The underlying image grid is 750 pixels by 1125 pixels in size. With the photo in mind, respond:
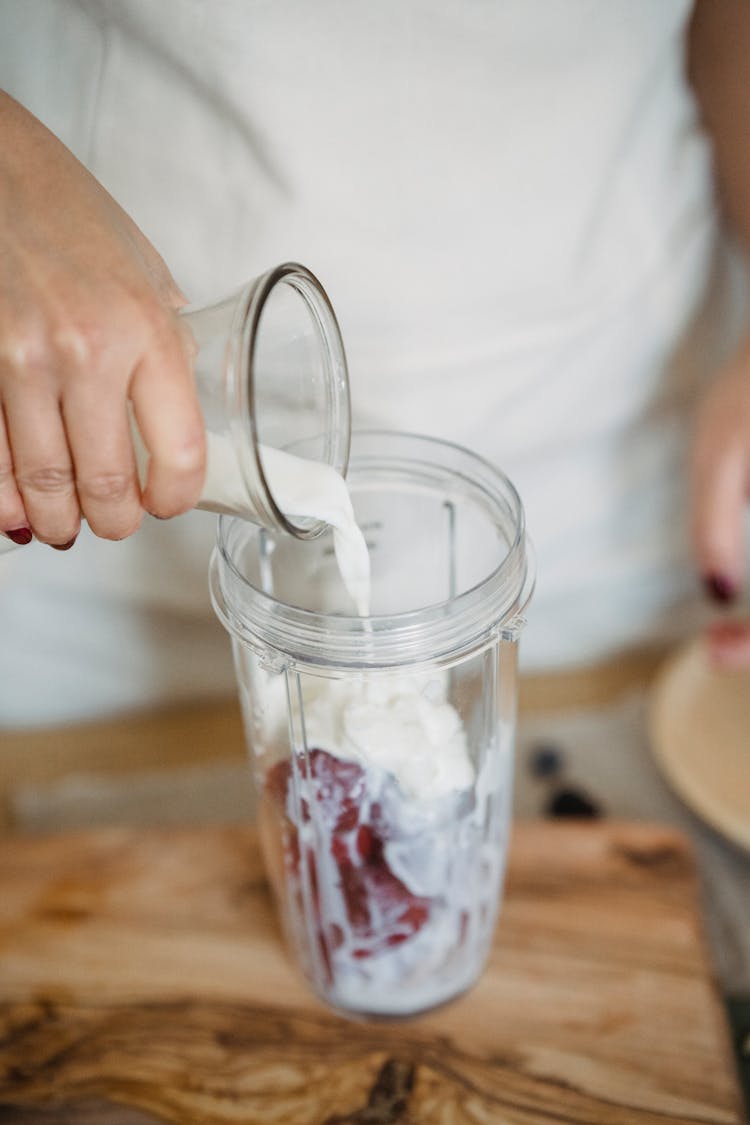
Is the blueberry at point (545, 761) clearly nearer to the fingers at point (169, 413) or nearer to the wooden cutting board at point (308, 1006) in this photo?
the wooden cutting board at point (308, 1006)

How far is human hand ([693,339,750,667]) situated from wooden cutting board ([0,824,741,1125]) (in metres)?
0.20

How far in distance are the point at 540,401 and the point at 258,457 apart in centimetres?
42

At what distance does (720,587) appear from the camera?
81 cm

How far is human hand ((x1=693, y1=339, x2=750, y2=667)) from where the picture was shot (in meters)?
0.78

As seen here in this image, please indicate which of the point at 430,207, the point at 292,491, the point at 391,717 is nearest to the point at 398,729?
the point at 391,717

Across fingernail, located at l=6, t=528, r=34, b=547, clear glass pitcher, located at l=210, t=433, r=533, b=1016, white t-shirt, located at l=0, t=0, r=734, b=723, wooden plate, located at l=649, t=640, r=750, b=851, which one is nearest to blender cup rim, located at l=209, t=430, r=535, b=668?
clear glass pitcher, located at l=210, t=433, r=533, b=1016

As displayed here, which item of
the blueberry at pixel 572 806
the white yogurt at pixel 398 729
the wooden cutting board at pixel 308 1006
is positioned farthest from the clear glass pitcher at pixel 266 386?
→ the blueberry at pixel 572 806

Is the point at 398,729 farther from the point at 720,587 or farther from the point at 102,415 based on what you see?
the point at 720,587

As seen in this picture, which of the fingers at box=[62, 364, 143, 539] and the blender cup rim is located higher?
the fingers at box=[62, 364, 143, 539]

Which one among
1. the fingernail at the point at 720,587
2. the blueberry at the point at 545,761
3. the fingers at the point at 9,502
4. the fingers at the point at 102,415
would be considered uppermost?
the fingers at the point at 102,415

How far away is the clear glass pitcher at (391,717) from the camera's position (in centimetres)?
54

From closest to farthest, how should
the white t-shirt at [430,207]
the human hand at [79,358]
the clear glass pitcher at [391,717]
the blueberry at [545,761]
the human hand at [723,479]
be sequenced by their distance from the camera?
the human hand at [79,358] < the clear glass pitcher at [391,717] < the white t-shirt at [430,207] < the human hand at [723,479] < the blueberry at [545,761]

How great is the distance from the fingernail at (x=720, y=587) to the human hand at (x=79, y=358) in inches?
19.0

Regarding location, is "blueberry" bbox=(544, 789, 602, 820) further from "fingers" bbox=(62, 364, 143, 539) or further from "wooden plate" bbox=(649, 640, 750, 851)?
"fingers" bbox=(62, 364, 143, 539)
